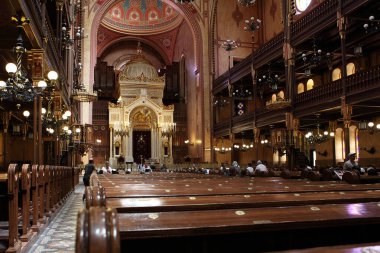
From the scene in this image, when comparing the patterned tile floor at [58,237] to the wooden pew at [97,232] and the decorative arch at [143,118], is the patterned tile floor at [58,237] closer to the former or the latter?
the wooden pew at [97,232]

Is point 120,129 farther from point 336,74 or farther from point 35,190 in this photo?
point 35,190

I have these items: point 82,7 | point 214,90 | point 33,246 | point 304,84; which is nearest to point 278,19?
point 304,84

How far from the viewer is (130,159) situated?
33.8 m

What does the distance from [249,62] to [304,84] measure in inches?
181

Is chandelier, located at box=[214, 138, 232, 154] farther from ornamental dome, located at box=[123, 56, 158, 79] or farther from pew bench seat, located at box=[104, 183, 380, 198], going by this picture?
pew bench seat, located at box=[104, 183, 380, 198]

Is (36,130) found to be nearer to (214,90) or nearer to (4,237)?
(4,237)

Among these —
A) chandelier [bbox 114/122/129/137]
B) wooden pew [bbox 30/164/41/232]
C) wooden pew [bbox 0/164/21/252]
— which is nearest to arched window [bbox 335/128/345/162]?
chandelier [bbox 114/122/129/137]

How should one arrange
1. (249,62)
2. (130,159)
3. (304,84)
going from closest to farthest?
(249,62) → (304,84) → (130,159)

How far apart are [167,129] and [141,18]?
40.9 ft

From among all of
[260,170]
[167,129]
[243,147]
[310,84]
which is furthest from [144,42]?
[260,170]

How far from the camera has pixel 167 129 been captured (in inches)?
1375

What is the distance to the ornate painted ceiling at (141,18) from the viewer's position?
38.2 m

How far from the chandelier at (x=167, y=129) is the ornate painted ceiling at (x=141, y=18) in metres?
10.1

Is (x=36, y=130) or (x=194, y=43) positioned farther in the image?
(x=194, y=43)
